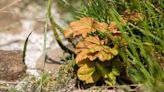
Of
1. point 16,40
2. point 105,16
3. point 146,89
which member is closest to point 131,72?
point 146,89

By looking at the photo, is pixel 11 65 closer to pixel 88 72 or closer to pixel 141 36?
pixel 88 72

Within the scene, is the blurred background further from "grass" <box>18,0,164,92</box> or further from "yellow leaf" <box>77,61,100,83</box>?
"yellow leaf" <box>77,61,100,83</box>

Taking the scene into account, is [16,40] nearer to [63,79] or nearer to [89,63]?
[63,79]

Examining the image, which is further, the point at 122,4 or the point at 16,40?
the point at 16,40

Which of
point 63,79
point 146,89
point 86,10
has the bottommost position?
point 63,79

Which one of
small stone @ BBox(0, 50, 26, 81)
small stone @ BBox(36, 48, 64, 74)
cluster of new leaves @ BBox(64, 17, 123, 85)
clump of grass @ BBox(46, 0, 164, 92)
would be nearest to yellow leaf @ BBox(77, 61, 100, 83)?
cluster of new leaves @ BBox(64, 17, 123, 85)

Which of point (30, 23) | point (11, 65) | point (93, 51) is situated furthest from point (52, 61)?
point (93, 51)
